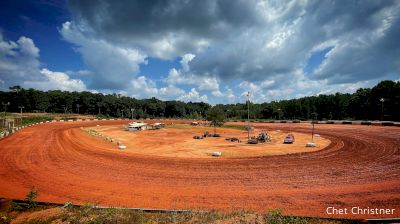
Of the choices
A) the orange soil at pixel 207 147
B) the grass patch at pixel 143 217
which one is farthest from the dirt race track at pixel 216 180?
the orange soil at pixel 207 147

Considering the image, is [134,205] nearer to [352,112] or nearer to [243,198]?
[243,198]

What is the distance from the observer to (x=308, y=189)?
21.1 meters

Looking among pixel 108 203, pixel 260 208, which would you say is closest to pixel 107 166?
pixel 108 203

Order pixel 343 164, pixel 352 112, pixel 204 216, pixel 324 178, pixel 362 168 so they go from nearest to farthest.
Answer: pixel 204 216 < pixel 324 178 < pixel 362 168 < pixel 343 164 < pixel 352 112

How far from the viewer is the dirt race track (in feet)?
62.3

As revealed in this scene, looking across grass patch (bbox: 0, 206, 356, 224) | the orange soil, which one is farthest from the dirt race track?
the orange soil

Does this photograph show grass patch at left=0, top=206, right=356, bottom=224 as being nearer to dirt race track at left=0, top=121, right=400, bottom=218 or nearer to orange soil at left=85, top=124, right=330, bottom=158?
dirt race track at left=0, top=121, right=400, bottom=218

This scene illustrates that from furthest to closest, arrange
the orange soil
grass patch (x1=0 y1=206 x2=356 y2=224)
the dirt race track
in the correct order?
the orange soil < the dirt race track < grass patch (x1=0 y1=206 x2=356 y2=224)

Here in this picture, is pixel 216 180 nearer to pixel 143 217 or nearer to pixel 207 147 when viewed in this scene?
pixel 143 217

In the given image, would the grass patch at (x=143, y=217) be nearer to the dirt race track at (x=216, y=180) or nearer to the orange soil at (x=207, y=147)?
the dirt race track at (x=216, y=180)

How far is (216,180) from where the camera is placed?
24.3 m

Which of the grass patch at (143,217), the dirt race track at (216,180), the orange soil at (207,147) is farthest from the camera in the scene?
the orange soil at (207,147)

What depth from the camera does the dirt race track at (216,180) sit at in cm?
1900

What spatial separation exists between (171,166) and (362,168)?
21.3 meters
